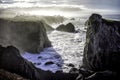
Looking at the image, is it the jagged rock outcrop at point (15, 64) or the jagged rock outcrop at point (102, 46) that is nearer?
the jagged rock outcrop at point (15, 64)

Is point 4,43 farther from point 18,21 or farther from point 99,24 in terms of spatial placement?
point 99,24

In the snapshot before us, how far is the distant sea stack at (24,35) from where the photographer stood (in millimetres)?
53519

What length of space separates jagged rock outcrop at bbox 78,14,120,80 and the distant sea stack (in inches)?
584

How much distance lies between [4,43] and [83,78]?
24.5m

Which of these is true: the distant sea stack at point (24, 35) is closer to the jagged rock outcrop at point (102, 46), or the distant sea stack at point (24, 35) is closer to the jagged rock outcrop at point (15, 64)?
the jagged rock outcrop at point (102, 46)

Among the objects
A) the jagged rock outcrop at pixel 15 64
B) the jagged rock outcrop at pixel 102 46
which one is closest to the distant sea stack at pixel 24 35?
the jagged rock outcrop at pixel 102 46

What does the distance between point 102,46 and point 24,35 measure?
21.8 m

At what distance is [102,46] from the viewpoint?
40.5m

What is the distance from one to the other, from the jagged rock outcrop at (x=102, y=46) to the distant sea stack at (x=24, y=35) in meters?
14.8

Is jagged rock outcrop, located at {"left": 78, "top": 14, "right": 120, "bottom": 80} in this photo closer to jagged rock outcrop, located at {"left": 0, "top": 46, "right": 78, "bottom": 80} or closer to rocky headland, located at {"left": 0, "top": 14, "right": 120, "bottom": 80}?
rocky headland, located at {"left": 0, "top": 14, "right": 120, "bottom": 80}

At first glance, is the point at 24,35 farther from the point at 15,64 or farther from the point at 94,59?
the point at 15,64

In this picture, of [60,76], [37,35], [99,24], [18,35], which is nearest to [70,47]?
[37,35]

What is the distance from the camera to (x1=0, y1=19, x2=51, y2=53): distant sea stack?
176 feet

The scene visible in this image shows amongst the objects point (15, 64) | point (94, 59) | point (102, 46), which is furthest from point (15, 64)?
point (102, 46)
